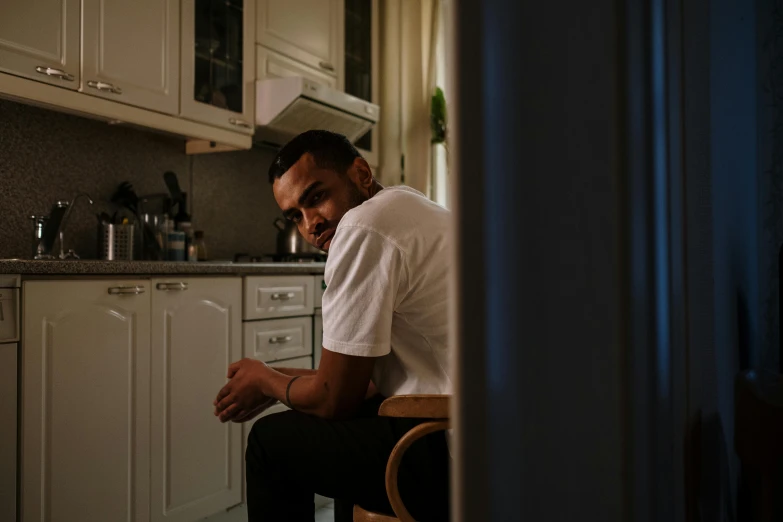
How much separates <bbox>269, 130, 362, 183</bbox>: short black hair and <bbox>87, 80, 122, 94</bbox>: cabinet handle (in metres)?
1.22

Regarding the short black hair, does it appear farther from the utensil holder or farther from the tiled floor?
the tiled floor

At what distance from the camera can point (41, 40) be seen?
2.04 meters

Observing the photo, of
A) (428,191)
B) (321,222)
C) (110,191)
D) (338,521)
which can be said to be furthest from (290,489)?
(428,191)

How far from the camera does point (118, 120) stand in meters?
2.33

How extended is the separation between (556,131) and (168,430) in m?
2.13

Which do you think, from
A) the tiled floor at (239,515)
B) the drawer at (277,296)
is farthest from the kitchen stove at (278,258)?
the tiled floor at (239,515)

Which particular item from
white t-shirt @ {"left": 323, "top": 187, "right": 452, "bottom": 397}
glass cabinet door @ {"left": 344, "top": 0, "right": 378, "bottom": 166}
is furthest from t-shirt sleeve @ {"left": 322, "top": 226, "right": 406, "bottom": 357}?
glass cabinet door @ {"left": 344, "top": 0, "right": 378, "bottom": 166}

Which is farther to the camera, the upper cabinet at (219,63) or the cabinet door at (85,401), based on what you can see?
the upper cabinet at (219,63)

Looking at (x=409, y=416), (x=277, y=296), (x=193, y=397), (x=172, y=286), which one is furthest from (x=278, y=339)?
(x=409, y=416)

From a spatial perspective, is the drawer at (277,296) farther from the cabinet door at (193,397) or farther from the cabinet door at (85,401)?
the cabinet door at (85,401)

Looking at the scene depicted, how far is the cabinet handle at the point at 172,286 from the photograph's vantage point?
2.05 metres

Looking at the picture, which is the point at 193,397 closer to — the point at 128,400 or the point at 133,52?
the point at 128,400

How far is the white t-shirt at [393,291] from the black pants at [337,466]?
0.11m

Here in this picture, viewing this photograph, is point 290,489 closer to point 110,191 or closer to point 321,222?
point 321,222
